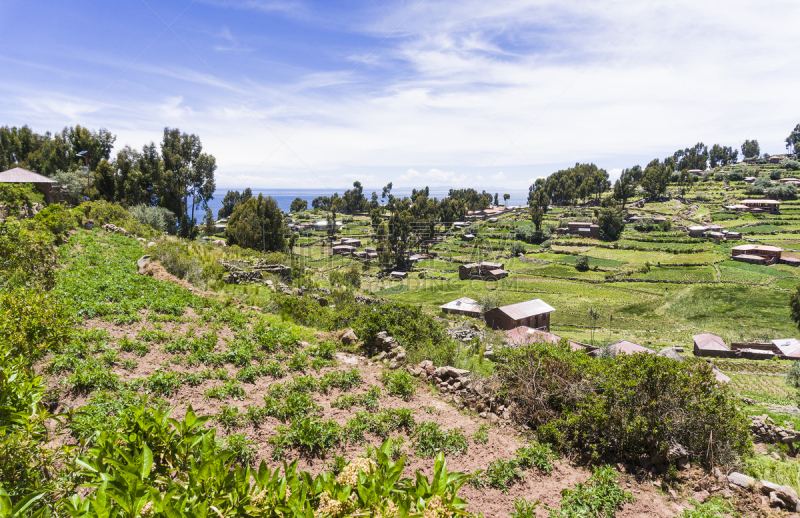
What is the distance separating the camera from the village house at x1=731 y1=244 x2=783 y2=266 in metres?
60.6

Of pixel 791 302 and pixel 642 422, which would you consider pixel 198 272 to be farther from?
pixel 791 302

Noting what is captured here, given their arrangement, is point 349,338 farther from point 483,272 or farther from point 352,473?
point 483,272

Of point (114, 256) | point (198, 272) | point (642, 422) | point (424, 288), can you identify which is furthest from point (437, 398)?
point (424, 288)

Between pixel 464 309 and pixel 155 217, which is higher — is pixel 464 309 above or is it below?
below

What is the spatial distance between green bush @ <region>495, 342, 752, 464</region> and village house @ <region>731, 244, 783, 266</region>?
75.1 metres

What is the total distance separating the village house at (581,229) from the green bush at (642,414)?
8771 centimetres

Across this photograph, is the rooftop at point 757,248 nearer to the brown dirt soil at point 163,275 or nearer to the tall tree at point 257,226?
the tall tree at point 257,226

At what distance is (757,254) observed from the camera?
205 ft

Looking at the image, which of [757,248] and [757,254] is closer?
[757,254]

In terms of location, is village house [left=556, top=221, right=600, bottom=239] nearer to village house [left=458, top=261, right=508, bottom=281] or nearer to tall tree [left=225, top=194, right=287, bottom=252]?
village house [left=458, top=261, right=508, bottom=281]

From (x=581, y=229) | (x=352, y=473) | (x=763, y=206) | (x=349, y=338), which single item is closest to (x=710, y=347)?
(x=349, y=338)

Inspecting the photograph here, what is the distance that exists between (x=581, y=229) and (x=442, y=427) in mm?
92492

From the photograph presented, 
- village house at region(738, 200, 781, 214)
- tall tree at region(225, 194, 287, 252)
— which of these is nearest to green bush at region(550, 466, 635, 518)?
tall tree at region(225, 194, 287, 252)

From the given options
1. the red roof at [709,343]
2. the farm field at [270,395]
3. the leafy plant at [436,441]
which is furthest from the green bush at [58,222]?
the red roof at [709,343]
